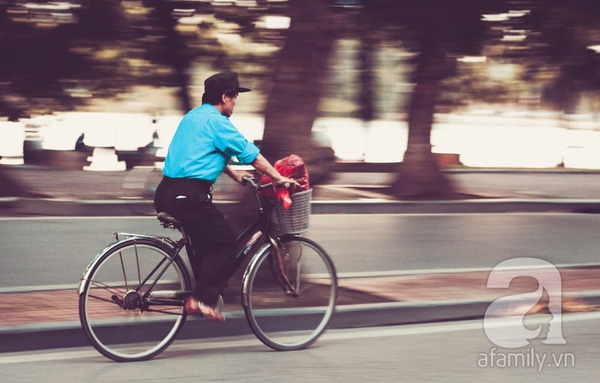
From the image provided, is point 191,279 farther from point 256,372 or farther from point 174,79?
point 174,79

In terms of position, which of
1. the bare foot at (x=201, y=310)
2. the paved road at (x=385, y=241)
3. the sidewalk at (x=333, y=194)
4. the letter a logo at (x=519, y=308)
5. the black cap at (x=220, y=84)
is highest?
the black cap at (x=220, y=84)

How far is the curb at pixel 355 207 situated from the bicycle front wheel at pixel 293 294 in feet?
25.1

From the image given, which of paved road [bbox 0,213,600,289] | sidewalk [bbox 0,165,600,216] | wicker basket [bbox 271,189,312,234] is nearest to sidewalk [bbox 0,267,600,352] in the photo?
wicker basket [bbox 271,189,312,234]

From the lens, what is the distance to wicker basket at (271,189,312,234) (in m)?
6.06

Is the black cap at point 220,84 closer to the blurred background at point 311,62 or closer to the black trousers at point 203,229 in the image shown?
the black trousers at point 203,229

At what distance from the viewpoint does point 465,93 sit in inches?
740

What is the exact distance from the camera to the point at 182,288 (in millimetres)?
6008

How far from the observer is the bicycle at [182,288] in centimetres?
577

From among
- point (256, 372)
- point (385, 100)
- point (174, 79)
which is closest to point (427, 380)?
point (256, 372)

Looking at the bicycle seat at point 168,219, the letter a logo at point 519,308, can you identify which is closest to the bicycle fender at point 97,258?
the bicycle seat at point 168,219

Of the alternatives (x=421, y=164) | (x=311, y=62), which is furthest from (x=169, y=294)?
(x=421, y=164)

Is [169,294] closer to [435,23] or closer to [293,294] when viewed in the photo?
[293,294]

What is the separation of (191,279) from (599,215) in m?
11.7

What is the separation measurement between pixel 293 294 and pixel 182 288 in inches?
32.0
